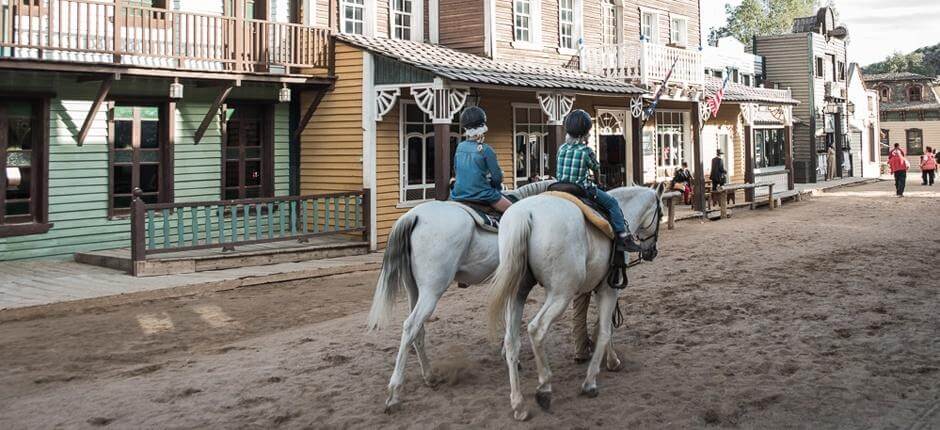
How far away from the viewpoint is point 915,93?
2148 inches

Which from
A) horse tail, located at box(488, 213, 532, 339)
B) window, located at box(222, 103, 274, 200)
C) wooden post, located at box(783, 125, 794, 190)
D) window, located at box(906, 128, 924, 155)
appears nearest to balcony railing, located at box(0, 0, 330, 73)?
window, located at box(222, 103, 274, 200)

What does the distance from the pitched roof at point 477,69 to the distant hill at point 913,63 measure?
8379 cm

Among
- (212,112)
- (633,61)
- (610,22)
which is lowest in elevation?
(212,112)

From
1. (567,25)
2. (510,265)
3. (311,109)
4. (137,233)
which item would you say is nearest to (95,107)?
(137,233)

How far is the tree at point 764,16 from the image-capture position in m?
64.4

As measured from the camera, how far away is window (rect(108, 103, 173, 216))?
1416 centimetres

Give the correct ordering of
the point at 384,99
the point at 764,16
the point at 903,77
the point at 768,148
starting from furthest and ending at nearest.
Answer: the point at 764,16 → the point at 903,77 → the point at 768,148 → the point at 384,99

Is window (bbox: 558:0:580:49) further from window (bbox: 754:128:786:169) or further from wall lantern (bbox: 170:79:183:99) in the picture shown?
window (bbox: 754:128:786:169)

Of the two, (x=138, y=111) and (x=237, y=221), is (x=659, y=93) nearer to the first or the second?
(x=237, y=221)

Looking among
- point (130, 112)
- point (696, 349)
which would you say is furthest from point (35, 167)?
point (696, 349)

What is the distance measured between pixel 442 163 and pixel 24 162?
6783 mm

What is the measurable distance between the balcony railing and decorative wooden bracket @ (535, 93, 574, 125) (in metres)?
4.56

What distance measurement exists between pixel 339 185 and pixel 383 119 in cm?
154

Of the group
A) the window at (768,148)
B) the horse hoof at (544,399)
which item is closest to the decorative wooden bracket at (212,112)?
the horse hoof at (544,399)
